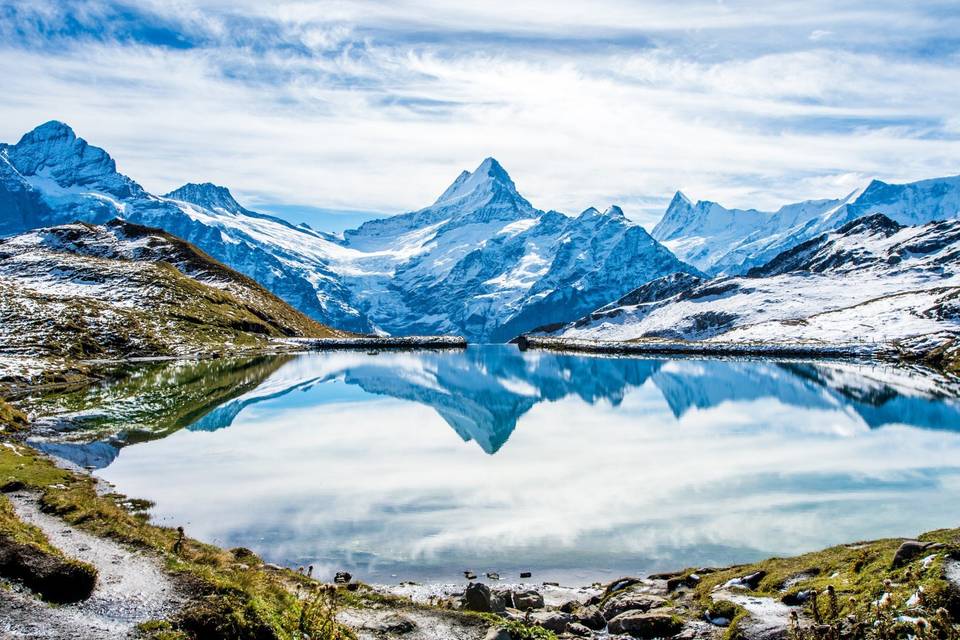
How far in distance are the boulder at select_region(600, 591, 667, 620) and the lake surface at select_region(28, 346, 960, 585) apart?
5458 millimetres

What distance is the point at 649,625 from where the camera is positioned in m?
22.9

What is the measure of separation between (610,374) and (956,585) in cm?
13595

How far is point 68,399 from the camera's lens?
275 feet

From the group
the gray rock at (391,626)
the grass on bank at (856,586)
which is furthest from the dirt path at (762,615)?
the gray rock at (391,626)

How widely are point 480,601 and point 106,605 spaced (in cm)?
1119

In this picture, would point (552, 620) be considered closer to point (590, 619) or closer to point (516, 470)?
point (590, 619)

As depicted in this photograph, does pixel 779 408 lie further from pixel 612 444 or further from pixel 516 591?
pixel 516 591

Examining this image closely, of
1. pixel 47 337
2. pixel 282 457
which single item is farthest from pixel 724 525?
pixel 47 337

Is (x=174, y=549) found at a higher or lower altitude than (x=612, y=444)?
lower

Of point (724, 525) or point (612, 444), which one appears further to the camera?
point (612, 444)

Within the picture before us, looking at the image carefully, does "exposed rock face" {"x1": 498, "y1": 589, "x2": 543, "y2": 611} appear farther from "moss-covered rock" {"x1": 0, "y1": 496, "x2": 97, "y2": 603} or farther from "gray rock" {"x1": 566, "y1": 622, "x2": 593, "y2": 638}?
"moss-covered rock" {"x1": 0, "y1": 496, "x2": 97, "y2": 603}

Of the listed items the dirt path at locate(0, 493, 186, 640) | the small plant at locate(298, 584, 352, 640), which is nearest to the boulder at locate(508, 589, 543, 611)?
the small plant at locate(298, 584, 352, 640)

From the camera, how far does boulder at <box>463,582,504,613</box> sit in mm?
23406

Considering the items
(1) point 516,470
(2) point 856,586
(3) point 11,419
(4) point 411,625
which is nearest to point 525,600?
(4) point 411,625
